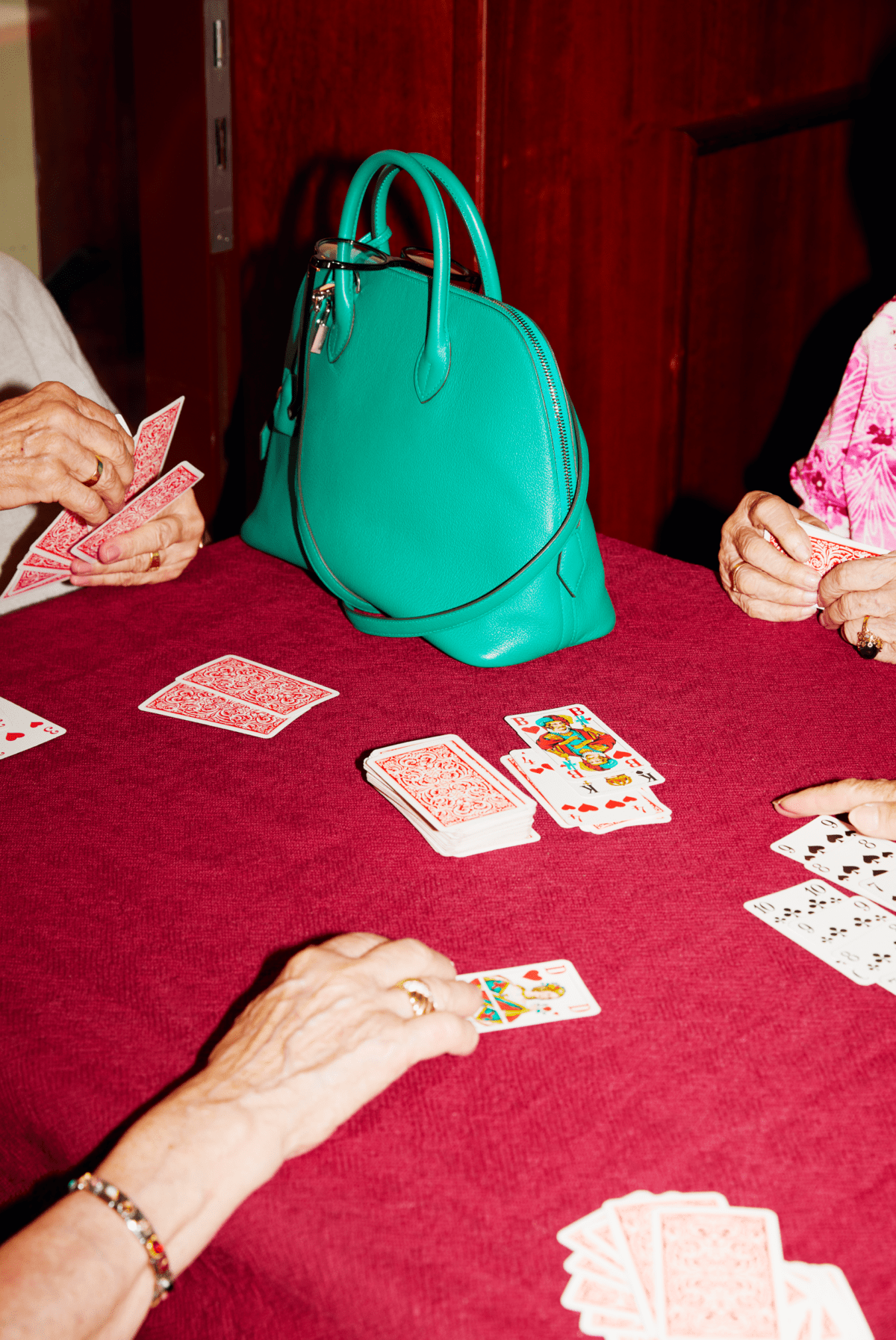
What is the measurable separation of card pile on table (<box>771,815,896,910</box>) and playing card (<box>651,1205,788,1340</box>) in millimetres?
385

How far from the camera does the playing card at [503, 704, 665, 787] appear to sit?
1.22m

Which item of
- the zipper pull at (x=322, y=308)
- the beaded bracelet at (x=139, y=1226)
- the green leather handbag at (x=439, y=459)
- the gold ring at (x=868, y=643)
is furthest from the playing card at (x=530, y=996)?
the zipper pull at (x=322, y=308)

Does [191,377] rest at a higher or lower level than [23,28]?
lower

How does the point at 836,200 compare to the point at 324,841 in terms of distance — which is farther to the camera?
the point at 836,200

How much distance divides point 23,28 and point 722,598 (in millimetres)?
2958

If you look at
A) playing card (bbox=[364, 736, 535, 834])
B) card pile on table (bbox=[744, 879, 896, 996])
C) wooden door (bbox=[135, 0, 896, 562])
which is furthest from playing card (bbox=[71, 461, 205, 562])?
wooden door (bbox=[135, 0, 896, 562])

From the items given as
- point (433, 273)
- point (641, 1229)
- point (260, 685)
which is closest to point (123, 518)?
point (260, 685)

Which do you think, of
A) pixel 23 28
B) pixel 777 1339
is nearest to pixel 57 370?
pixel 777 1339

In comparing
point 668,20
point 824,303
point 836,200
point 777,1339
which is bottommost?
point 777,1339

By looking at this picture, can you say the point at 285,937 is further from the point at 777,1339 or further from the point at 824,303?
the point at 824,303

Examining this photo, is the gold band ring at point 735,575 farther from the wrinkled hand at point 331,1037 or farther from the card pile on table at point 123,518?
the wrinkled hand at point 331,1037

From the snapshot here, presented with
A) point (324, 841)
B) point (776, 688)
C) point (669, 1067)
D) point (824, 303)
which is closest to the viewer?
point (669, 1067)

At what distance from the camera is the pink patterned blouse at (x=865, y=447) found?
1.74 m

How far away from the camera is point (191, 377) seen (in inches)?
133
